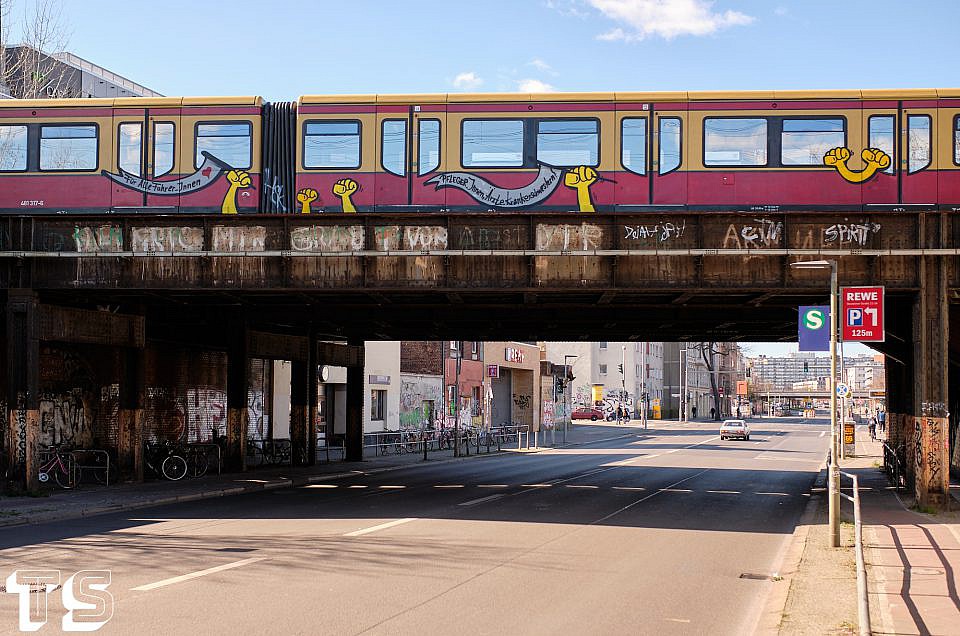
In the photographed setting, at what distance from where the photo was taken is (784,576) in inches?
521

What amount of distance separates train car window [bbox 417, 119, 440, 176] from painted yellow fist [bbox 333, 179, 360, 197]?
1577mm

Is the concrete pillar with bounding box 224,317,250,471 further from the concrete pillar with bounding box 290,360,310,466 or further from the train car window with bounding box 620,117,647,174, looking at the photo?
the train car window with bounding box 620,117,647,174

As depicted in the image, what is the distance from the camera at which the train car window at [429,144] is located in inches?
877

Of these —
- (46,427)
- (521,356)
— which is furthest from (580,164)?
(521,356)

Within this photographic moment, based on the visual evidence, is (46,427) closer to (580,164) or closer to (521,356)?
(580,164)

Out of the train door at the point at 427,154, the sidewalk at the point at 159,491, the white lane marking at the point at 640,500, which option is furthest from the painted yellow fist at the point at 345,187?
the white lane marking at the point at 640,500

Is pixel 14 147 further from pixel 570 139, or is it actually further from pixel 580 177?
pixel 580 177

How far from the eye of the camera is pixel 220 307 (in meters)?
31.5

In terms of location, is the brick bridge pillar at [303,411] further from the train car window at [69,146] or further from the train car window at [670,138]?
the train car window at [670,138]

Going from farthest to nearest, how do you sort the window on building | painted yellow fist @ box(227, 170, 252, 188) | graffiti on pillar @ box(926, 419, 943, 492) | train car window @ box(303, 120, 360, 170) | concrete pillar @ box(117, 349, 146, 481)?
the window on building, concrete pillar @ box(117, 349, 146, 481), painted yellow fist @ box(227, 170, 252, 188), train car window @ box(303, 120, 360, 170), graffiti on pillar @ box(926, 419, 943, 492)

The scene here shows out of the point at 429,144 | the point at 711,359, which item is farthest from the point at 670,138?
the point at 711,359

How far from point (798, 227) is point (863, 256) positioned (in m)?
1.58

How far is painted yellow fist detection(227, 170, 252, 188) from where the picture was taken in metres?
23.1

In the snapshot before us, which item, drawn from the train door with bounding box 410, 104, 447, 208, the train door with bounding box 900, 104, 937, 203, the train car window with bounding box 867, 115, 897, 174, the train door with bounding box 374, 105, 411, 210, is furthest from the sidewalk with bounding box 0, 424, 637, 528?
the train door with bounding box 900, 104, 937, 203
